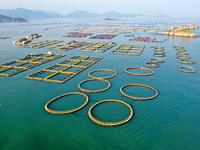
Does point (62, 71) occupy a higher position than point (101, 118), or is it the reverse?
point (62, 71)

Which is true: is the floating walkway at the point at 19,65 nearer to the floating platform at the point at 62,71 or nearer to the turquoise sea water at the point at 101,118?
the turquoise sea water at the point at 101,118

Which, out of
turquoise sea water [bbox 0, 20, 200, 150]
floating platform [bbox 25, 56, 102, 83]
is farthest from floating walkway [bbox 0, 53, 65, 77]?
floating platform [bbox 25, 56, 102, 83]

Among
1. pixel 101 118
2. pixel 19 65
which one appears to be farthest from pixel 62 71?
pixel 101 118

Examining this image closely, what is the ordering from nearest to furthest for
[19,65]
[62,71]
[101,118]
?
1. [101,118]
2. [62,71]
3. [19,65]

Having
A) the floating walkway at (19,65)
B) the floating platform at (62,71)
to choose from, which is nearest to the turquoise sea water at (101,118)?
the floating platform at (62,71)

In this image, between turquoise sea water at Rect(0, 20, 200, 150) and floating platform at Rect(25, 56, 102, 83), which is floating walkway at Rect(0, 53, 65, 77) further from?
floating platform at Rect(25, 56, 102, 83)

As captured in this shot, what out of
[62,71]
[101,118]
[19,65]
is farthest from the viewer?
[19,65]

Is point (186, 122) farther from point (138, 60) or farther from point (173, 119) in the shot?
point (138, 60)

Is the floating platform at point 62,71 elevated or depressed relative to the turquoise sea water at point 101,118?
elevated

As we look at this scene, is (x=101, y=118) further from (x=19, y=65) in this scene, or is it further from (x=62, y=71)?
(x=19, y=65)
